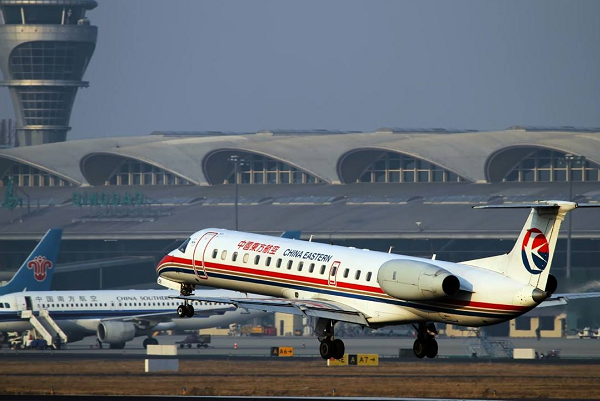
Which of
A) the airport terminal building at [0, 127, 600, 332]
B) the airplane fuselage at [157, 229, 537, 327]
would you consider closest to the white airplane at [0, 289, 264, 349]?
the airport terminal building at [0, 127, 600, 332]

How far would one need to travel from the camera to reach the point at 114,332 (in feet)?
402

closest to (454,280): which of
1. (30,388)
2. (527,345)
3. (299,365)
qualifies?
(30,388)

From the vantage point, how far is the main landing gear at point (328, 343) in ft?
182

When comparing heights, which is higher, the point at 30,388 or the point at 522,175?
the point at 522,175

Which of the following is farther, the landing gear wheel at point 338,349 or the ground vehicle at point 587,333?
the ground vehicle at point 587,333

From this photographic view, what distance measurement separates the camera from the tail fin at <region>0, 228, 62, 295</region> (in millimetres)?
128375

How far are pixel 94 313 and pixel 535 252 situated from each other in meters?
77.5

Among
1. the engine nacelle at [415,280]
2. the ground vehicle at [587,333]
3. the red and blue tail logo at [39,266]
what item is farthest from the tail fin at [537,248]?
the red and blue tail logo at [39,266]

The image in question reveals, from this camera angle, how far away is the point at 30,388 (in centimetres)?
9125

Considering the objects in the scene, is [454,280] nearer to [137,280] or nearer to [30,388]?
[30,388]

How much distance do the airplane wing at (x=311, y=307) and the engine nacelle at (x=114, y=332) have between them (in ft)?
225

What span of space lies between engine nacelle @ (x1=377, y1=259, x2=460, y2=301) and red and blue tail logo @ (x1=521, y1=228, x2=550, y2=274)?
275 cm

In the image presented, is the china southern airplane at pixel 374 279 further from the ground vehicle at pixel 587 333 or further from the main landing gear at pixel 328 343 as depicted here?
the ground vehicle at pixel 587 333

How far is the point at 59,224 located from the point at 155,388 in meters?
106
